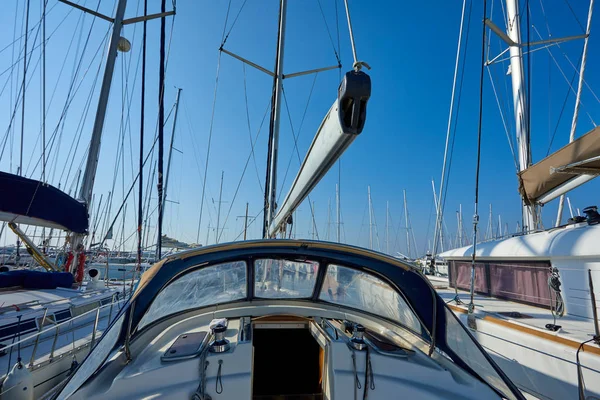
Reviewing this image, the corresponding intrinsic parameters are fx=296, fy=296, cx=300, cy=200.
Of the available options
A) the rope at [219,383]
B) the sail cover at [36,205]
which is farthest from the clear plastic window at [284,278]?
the sail cover at [36,205]

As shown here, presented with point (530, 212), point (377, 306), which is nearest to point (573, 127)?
point (530, 212)

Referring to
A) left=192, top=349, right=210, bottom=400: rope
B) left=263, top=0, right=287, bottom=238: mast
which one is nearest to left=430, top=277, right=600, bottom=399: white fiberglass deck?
left=192, top=349, right=210, bottom=400: rope

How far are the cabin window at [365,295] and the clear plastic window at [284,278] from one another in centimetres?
18

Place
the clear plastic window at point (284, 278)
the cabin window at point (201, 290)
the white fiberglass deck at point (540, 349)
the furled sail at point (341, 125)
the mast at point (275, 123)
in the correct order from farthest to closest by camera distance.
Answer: the mast at point (275, 123)
the white fiberglass deck at point (540, 349)
the clear plastic window at point (284, 278)
the cabin window at point (201, 290)
the furled sail at point (341, 125)

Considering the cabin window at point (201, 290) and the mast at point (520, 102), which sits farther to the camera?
the mast at point (520, 102)

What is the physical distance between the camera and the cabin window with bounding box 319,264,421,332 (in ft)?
9.68

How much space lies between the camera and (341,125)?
1.79m

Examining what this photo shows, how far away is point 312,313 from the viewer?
3354 millimetres

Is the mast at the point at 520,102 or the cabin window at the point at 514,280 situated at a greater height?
the mast at the point at 520,102

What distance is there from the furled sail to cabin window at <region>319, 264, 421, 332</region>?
1.15m

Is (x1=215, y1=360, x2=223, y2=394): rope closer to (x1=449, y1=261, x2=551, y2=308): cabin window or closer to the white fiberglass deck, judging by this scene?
the white fiberglass deck

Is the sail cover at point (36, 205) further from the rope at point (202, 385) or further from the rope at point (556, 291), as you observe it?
the rope at point (556, 291)

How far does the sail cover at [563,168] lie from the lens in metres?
4.26

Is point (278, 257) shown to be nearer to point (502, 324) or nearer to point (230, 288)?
point (230, 288)
